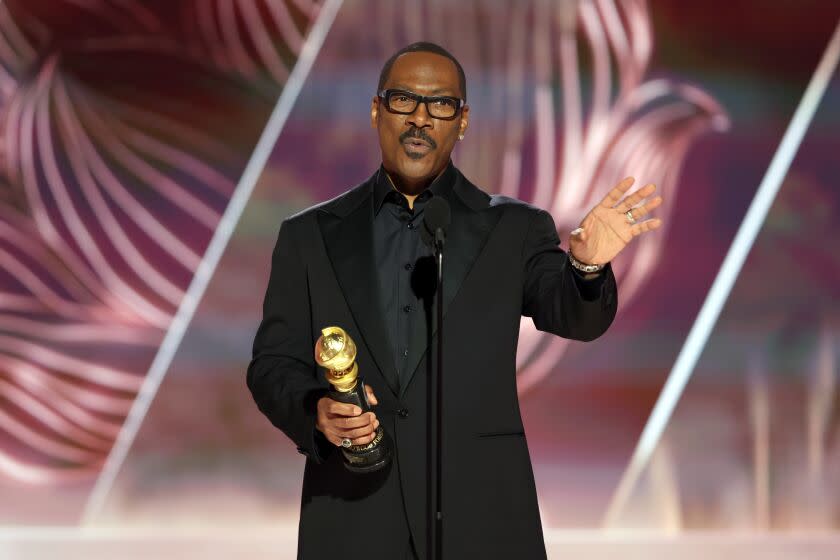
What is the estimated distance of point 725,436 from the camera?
4.39 meters

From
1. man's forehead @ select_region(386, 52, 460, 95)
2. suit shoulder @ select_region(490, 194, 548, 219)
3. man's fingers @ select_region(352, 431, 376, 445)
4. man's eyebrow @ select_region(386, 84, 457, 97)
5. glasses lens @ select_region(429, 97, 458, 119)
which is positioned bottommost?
man's fingers @ select_region(352, 431, 376, 445)

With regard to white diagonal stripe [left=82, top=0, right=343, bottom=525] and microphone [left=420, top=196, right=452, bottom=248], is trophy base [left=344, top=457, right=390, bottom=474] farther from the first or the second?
white diagonal stripe [left=82, top=0, right=343, bottom=525]

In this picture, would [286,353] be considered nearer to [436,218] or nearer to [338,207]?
[338,207]

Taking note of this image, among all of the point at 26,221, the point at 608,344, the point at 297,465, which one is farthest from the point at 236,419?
the point at 608,344

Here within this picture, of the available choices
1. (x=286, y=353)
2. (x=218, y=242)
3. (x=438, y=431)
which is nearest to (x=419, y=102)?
(x=286, y=353)

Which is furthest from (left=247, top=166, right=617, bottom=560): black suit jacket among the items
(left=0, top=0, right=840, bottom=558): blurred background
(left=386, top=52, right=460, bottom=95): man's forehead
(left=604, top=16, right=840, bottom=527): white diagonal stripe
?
(left=604, top=16, right=840, bottom=527): white diagonal stripe

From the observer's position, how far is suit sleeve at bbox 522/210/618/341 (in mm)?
1831

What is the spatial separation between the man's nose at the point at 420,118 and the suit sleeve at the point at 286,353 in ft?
1.02

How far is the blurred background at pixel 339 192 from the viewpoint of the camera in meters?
4.38

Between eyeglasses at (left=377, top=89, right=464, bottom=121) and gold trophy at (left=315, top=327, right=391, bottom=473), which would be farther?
eyeglasses at (left=377, top=89, right=464, bottom=121)

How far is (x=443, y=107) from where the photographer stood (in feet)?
6.67

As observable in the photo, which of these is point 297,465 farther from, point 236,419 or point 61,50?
point 61,50

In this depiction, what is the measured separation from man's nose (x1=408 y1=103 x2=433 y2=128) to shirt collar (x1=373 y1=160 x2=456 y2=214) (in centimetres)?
11

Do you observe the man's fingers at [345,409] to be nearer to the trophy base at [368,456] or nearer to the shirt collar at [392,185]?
the trophy base at [368,456]
